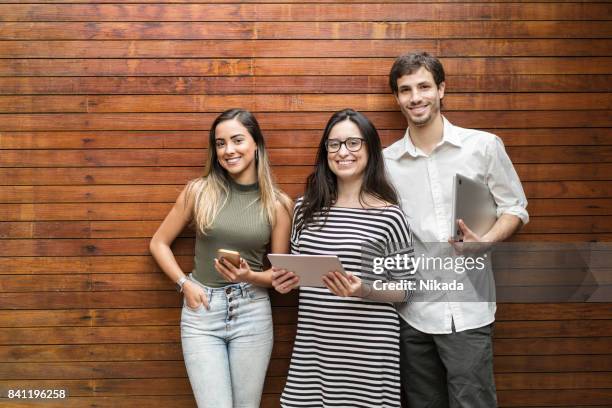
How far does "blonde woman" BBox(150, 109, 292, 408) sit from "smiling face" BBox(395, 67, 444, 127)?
0.72 meters

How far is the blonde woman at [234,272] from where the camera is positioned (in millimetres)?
2781

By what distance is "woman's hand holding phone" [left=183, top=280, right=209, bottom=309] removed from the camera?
282 cm

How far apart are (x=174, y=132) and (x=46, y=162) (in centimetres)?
70

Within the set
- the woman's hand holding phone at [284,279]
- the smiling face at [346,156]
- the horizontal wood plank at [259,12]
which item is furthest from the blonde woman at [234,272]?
the horizontal wood plank at [259,12]

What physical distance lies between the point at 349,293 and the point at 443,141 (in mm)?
868

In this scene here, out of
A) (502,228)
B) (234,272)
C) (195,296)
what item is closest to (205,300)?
(195,296)

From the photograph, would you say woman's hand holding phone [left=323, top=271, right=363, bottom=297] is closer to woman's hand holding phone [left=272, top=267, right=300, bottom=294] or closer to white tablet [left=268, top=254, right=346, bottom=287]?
white tablet [left=268, top=254, right=346, bottom=287]

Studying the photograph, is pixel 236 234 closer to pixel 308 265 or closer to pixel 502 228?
pixel 308 265

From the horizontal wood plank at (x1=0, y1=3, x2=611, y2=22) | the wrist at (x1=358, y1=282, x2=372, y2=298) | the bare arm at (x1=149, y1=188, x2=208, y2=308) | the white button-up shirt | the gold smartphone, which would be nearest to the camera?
the wrist at (x1=358, y1=282, x2=372, y2=298)

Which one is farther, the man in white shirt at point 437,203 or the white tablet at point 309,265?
the man in white shirt at point 437,203

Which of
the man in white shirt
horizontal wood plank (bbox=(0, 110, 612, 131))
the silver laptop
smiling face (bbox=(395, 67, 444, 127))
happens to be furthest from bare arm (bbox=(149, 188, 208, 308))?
the silver laptop

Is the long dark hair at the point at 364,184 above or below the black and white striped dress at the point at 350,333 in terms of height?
above

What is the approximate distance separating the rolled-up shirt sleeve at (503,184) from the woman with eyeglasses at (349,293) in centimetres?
49

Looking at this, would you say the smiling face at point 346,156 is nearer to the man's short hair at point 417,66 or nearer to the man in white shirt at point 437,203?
the man in white shirt at point 437,203
